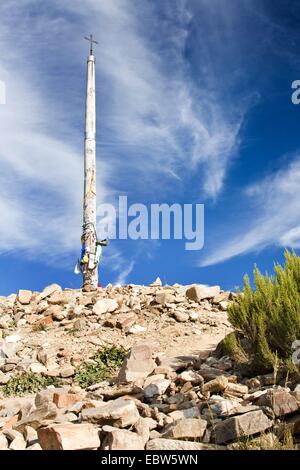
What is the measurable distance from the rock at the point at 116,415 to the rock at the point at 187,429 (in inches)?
17.7

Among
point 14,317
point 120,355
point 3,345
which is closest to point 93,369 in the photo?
point 120,355

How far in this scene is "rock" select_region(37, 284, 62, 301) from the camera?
15856 mm

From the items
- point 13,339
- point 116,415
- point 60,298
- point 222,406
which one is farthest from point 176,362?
point 60,298

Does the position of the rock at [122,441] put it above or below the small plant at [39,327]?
below

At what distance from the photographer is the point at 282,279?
352 inches

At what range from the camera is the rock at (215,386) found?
7.09 m

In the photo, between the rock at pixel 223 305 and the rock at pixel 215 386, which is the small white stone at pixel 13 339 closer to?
the rock at pixel 223 305

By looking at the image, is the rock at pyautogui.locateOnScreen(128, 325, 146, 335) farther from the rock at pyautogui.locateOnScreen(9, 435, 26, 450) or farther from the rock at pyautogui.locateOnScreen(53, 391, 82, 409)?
the rock at pyautogui.locateOnScreen(9, 435, 26, 450)

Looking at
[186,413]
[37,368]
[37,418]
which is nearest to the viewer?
[186,413]

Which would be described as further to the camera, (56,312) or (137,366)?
(56,312)

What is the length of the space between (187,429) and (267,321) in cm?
356

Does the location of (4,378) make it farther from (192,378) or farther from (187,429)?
(187,429)

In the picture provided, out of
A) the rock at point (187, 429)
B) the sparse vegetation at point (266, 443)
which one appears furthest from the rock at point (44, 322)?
the sparse vegetation at point (266, 443)

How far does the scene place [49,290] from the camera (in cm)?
1625
